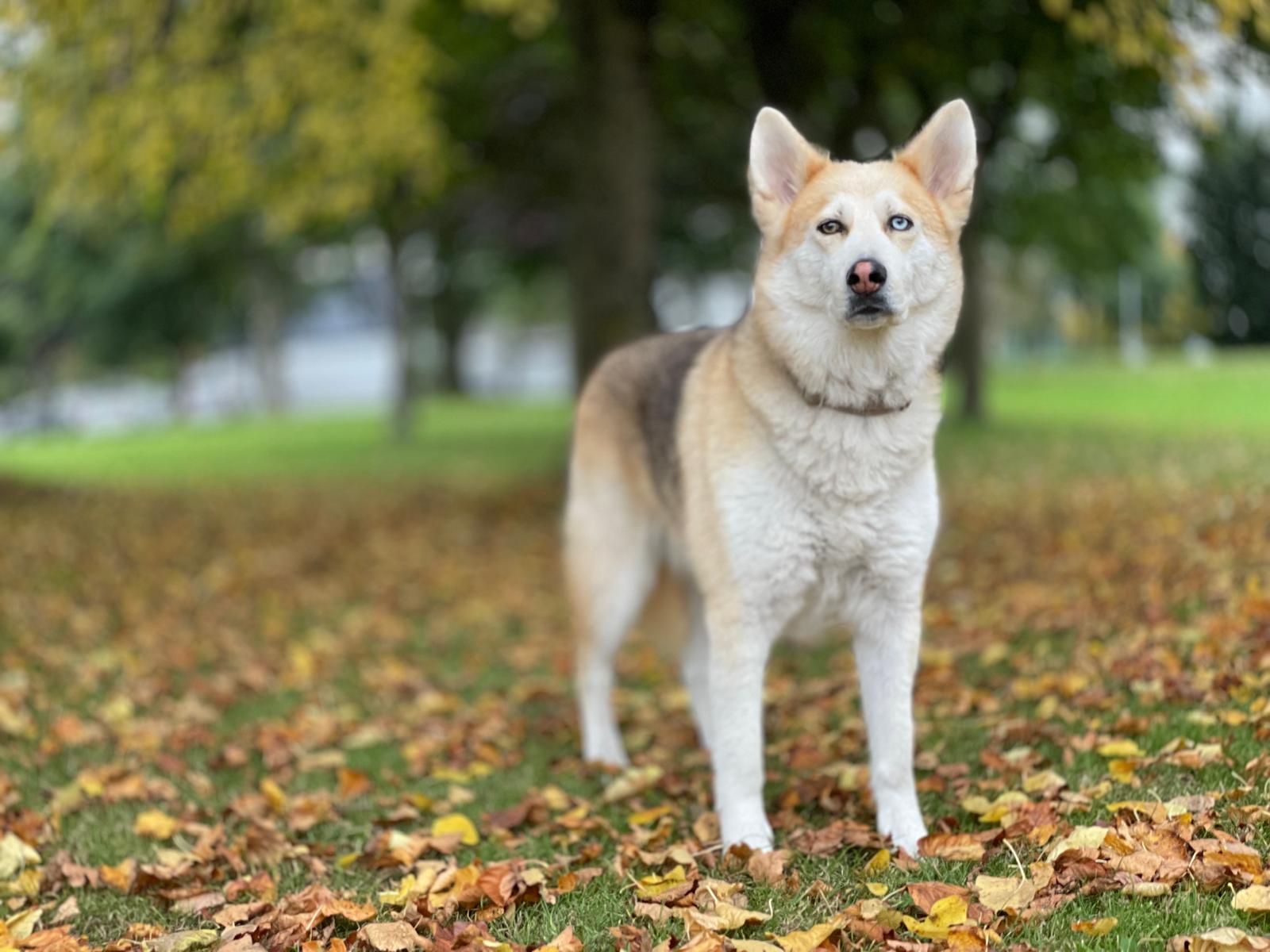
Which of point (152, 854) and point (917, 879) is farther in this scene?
point (152, 854)

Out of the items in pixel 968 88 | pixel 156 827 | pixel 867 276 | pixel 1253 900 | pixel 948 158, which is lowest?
pixel 156 827

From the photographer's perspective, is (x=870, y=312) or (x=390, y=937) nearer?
(x=390, y=937)

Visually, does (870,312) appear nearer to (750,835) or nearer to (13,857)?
(750,835)

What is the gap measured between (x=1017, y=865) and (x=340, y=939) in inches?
73.0

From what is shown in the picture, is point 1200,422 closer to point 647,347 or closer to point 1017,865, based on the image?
point 647,347

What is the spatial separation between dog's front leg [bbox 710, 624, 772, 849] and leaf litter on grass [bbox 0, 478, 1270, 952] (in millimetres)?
171

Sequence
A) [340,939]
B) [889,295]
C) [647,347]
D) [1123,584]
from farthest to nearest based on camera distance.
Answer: [1123,584], [647,347], [889,295], [340,939]

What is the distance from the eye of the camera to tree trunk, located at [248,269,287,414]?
32.7 meters

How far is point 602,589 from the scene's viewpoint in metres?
5.18

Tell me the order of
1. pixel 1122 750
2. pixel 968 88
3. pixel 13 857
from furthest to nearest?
pixel 968 88 → pixel 1122 750 → pixel 13 857

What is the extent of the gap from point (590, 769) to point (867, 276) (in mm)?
2562

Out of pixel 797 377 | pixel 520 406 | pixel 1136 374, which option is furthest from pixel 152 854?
pixel 520 406

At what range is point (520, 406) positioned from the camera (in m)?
32.3

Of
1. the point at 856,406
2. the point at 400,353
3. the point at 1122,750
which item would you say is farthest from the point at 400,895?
the point at 400,353
